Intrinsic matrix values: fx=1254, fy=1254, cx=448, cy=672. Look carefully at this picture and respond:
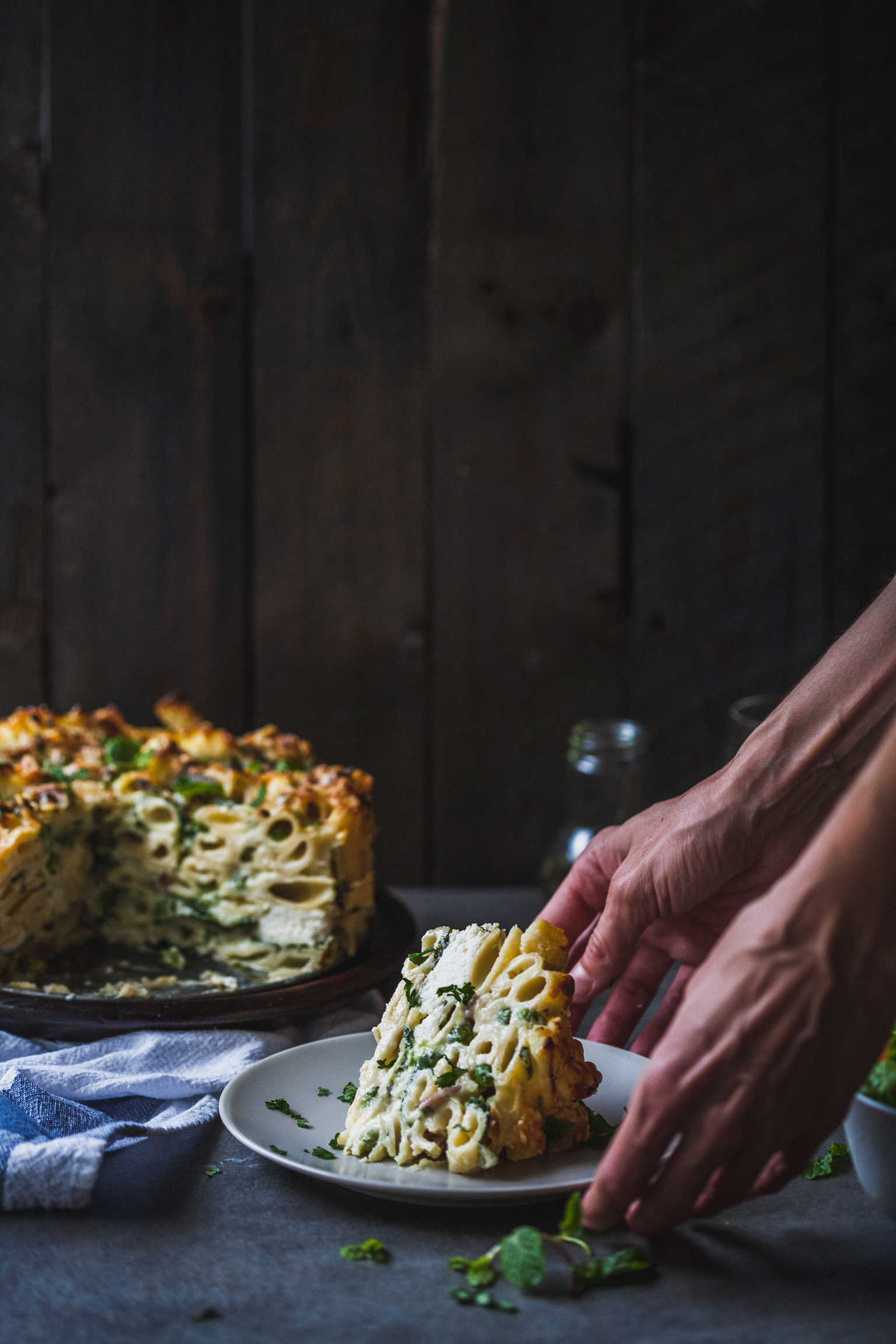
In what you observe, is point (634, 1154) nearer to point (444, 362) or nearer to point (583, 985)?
point (583, 985)

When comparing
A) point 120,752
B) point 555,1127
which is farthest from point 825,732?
point 120,752

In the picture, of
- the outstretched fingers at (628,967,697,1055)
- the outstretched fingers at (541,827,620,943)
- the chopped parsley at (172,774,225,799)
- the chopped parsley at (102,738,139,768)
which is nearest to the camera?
the outstretched fingers at (628,967,697,1055)

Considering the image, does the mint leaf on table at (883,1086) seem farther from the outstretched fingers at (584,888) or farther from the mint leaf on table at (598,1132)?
the outstretched fingers at (584,888)

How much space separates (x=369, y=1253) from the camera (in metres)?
1.17

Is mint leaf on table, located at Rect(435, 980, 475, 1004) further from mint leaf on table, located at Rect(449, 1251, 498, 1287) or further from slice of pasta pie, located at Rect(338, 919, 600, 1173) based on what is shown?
mint leaf on table, located at Rect(449, 1251, 498, 1287)

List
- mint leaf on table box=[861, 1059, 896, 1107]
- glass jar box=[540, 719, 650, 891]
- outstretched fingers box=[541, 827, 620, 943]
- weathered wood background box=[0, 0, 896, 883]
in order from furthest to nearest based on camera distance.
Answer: weathered wood background box=[0, 0, 896, 883] < glass jar box=[540, 719, 650, 891] < outstretched fingers box=[541, 827, 620, 943] < mint leaf on table box=[861, 1059, 896, 1107]

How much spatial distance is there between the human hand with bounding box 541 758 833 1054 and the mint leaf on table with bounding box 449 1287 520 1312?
0.46 m

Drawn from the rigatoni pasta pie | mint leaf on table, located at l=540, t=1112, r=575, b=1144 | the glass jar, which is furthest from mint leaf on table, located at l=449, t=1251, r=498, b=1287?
the glass jar

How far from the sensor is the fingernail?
1.62 metres

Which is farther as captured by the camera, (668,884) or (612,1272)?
(668,884)

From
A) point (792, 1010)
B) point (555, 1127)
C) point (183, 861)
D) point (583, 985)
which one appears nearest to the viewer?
point (792, 1010)

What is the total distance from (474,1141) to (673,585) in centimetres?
212

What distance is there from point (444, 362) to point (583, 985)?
6.14 ft

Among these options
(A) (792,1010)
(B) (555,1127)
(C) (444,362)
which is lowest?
(B) (555,1127)
